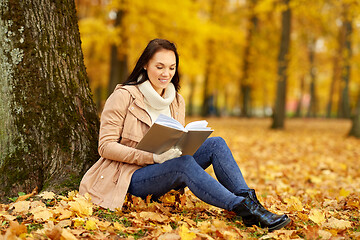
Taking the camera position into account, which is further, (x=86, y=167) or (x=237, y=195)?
(x=86, y=167)

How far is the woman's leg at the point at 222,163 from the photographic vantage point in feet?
9.59

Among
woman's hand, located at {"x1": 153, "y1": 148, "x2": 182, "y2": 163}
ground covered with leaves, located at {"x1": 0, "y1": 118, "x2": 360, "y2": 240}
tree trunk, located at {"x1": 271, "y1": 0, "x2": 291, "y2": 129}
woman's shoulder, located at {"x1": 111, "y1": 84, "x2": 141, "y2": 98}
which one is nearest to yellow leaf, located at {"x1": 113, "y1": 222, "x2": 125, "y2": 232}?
ground covered with leaves, located at {"x1": 0, "y1": 118, "x2": 360, "y2": 240}

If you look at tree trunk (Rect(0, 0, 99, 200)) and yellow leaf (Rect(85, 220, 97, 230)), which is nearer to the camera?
yellow leaf (Rect(85, 220, 97, 230))

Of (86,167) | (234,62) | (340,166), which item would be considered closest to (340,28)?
(234,62)

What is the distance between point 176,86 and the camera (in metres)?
3.36

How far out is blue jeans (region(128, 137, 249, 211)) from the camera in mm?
2715

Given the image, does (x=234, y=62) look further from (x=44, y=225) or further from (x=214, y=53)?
(x=44, y=225)

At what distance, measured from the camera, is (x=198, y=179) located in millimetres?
2744

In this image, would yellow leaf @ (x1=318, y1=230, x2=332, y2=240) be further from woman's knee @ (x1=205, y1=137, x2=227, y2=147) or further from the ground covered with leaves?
woman's knee @ (x1=205, y1=137, x2=227, y2=147)

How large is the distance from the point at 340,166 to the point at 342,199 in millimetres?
2509

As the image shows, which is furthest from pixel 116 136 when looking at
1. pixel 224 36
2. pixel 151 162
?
pixel 224 36

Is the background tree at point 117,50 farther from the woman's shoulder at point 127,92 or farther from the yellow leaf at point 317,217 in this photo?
the yellow leaf at point 317,217

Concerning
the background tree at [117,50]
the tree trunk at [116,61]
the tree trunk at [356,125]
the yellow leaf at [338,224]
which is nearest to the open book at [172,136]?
the yellow leaf at [338,224]

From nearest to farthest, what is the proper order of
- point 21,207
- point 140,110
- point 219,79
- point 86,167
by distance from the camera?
point 21,207 → point 140,110 → point 86,167 → point 219,79
